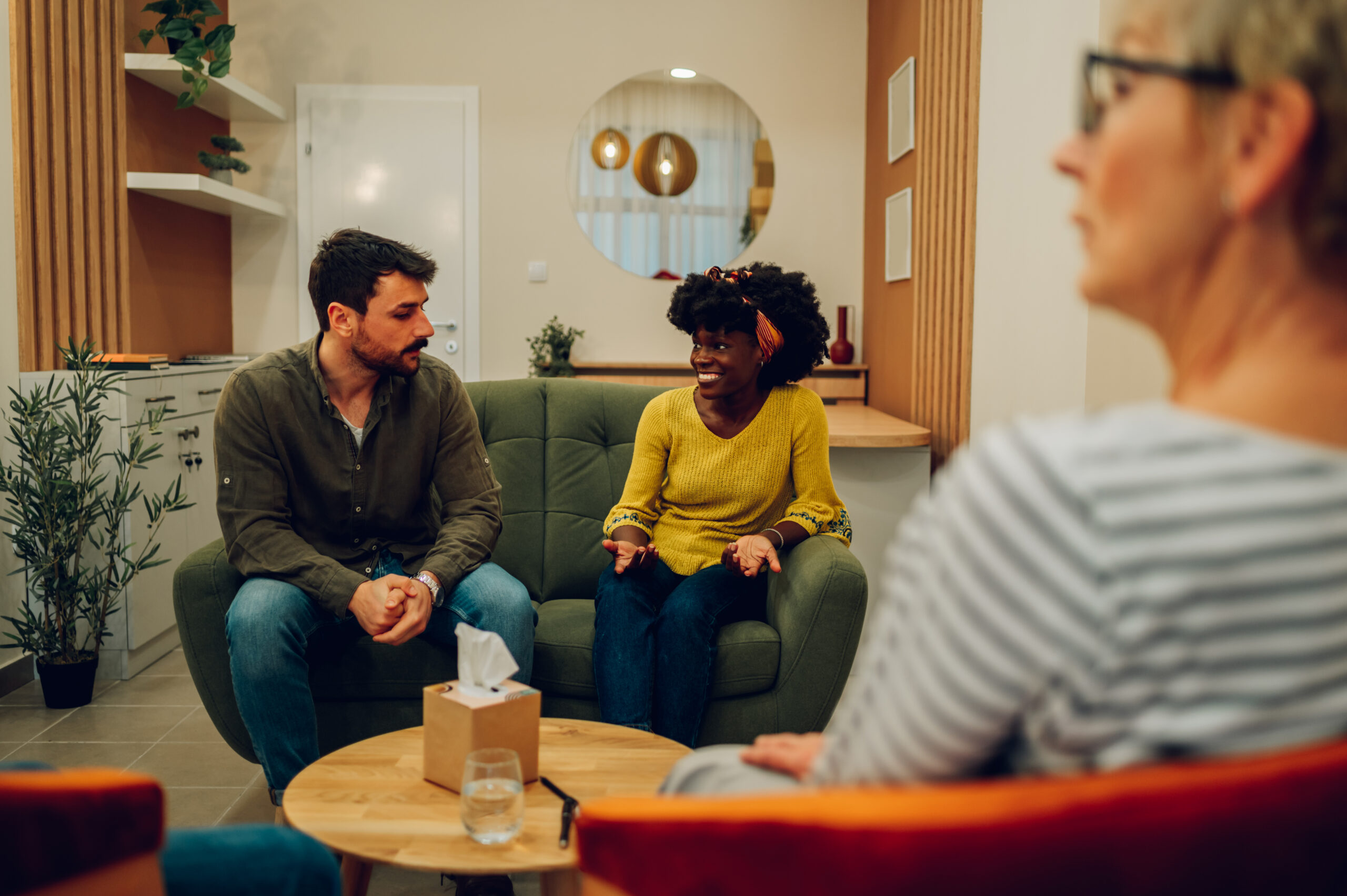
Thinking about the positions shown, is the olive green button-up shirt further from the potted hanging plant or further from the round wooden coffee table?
the potted hanging plant

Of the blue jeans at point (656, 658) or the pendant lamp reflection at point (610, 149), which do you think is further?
the pendant lamp reflection at point (610, 149)

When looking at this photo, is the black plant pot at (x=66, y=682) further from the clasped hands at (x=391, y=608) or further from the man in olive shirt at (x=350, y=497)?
the clasped hands at (x=391, y=608)

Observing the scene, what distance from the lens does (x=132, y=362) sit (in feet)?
10.0

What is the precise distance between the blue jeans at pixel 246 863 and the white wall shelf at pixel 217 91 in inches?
139

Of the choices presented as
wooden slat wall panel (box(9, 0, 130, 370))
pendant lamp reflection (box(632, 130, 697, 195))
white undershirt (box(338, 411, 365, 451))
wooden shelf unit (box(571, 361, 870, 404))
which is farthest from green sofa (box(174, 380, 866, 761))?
pendant lamp reflection (box(632, 130, 697, 195))

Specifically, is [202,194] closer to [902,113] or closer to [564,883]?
[902,113]

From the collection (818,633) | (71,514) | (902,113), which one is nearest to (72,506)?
(71,514)

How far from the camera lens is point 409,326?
2078 millimetres

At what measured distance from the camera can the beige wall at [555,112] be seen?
184 inches

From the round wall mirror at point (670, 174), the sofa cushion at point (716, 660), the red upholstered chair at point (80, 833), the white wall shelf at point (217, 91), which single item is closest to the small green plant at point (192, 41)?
the white wall shelf at point (217, 91)

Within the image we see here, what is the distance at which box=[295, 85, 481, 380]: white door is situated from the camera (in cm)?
469

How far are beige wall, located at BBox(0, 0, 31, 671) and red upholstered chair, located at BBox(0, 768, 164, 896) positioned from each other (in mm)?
2592

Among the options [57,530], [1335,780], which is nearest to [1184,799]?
[1335,780]

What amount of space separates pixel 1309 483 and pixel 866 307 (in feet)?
14.2
